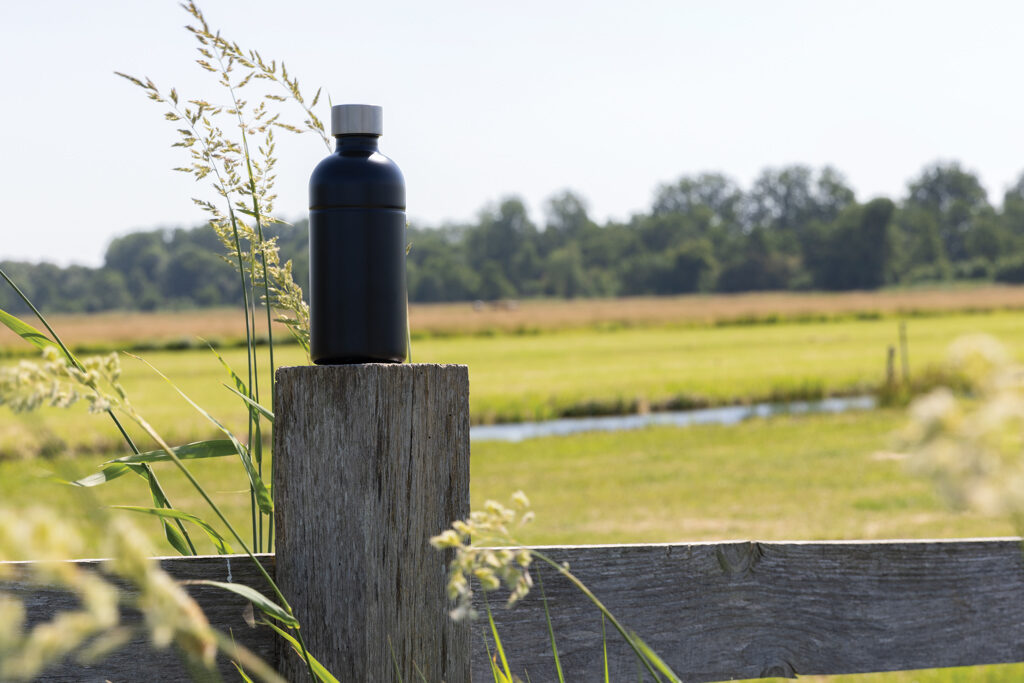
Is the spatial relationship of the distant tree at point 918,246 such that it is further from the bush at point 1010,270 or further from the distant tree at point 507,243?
the distant tree at point 507,243

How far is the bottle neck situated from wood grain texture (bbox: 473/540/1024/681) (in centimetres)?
79

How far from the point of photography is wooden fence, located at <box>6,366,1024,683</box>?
4.47 feet

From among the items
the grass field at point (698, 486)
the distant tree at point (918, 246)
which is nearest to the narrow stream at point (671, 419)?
the grass field at point (698, 486)

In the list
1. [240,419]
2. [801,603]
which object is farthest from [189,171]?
[240,419]

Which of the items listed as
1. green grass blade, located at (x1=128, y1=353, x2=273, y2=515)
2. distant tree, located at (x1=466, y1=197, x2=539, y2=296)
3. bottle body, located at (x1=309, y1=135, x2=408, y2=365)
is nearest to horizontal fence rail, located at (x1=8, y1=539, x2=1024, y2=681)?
green grass blade, located at (x1=128, y1=353, x2=273, y2=515)

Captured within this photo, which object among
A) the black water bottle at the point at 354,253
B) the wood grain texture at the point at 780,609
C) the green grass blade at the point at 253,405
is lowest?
the wood grain texture at the point at 780,609

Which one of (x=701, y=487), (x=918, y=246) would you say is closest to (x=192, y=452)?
(x=701, y=487)

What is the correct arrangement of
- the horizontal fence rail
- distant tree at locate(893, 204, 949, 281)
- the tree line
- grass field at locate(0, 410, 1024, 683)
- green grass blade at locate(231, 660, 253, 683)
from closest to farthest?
green grass blade at locate(231, 660, 253, 683) → the horizontal fence rail → grass field at locate(0, 410, 1024, 683) → the tree line → distant tree at locate(893, 204, 949, 281)

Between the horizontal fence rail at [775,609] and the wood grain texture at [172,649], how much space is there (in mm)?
12

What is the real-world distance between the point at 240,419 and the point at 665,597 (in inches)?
743

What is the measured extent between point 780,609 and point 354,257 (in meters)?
1.09

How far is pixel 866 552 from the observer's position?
5.75ft

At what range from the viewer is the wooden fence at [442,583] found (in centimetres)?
136

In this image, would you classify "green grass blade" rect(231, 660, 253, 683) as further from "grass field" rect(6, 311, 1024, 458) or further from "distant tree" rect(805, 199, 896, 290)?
"distant tree" rect(805, 199, 896, 290)
